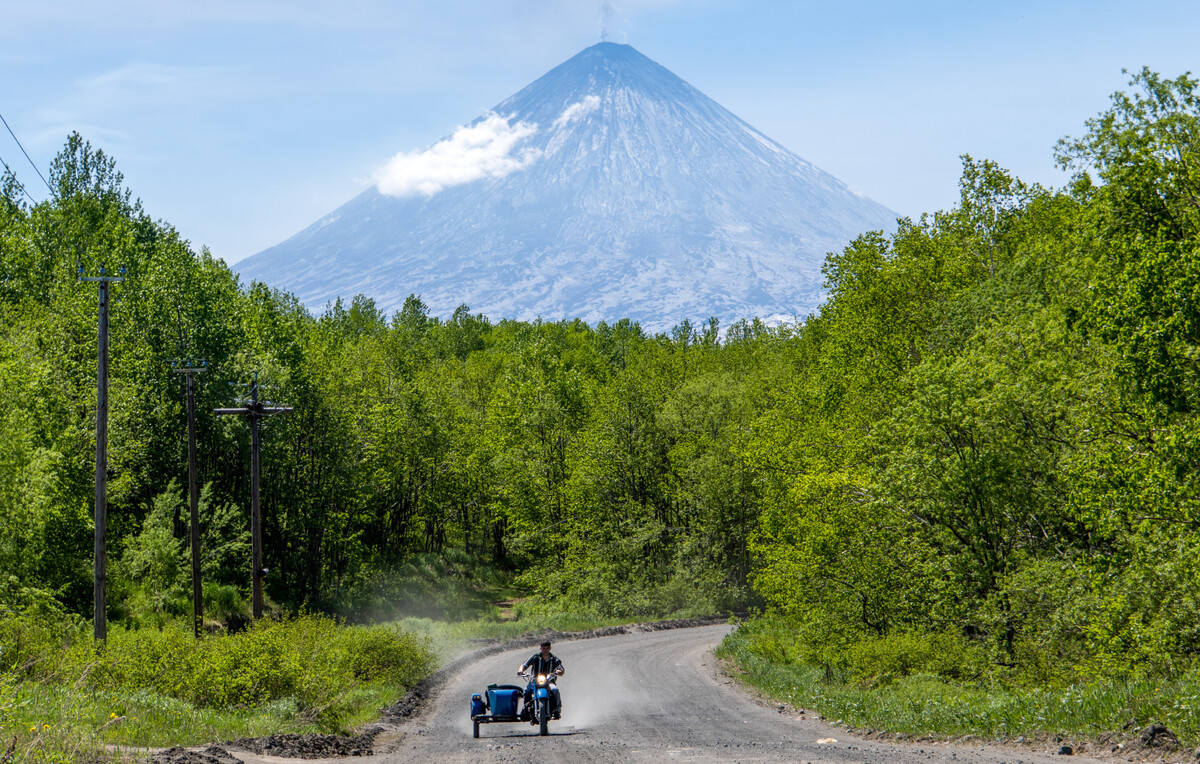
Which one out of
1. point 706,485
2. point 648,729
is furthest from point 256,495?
point 706,485

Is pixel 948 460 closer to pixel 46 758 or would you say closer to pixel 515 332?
pixel 46 758

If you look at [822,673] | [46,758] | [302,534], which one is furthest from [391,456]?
[46,758]

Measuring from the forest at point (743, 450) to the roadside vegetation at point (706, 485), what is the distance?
13 centimetres

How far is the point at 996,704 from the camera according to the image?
577 inches

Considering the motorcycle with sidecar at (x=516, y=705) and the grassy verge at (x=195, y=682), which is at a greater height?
the grassy verge at (x=195, y=682)

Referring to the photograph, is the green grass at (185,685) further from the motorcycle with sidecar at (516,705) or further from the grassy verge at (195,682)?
the motorcycle with sidecar at (516,705)

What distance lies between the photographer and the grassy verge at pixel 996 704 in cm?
1182

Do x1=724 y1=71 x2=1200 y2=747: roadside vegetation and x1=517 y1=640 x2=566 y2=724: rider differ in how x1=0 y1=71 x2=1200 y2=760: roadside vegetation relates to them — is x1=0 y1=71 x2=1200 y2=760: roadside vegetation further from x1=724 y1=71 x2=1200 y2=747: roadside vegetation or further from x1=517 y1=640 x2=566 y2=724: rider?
x1=517 y1=640 x2=566 y2=724: rider

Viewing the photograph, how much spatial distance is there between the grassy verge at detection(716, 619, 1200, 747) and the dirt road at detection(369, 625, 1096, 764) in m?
0.67

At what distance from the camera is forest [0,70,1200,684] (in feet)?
52.9

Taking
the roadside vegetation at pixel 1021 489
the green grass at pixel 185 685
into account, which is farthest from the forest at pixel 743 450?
the green grass at pixel 185 685

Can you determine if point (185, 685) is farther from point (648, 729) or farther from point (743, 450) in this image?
point (743, 450)

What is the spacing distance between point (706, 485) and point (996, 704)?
32131 millimetres

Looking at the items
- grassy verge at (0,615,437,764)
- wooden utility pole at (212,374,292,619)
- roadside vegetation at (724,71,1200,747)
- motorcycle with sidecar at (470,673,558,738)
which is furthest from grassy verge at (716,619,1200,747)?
wooden utility pole at (212,374,292,619)
